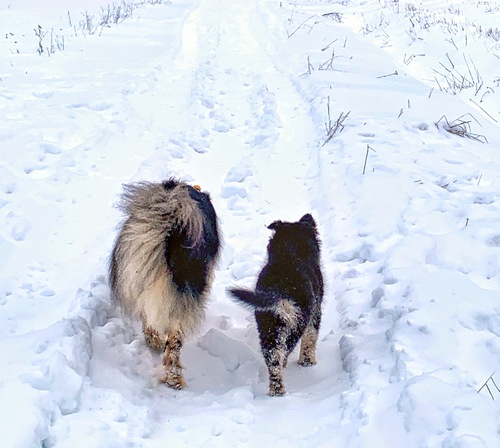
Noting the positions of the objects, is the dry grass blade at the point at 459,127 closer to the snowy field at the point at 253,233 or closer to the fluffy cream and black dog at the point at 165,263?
the snowy field at the point at 253,233

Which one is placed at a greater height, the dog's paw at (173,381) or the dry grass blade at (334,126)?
the dog's paw at (173,381)

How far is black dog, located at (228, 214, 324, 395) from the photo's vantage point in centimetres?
318

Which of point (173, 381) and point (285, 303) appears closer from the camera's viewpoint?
point (285, 303)

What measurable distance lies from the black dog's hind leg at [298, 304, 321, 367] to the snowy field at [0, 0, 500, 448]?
73 mm

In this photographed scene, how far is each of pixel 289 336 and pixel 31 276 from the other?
206cm

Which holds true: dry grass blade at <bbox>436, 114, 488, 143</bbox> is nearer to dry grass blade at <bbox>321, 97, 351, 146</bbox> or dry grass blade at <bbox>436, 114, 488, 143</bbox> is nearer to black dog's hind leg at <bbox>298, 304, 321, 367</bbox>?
dry grass blade at <bbox>321, 97, 351, 146</bbox>

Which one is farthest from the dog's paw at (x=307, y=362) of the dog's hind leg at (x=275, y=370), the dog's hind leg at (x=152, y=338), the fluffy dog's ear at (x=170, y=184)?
the fluffy dog's ear at (x=170, y=184)

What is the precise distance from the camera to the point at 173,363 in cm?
338

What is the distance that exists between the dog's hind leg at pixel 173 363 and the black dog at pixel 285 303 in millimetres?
531

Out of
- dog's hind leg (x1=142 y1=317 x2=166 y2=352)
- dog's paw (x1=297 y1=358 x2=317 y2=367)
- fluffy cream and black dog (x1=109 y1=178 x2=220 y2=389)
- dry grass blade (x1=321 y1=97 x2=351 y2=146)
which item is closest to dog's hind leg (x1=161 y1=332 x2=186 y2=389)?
fluffy cream and black dog (x1=109 y1=178 x2=220 y2=389)

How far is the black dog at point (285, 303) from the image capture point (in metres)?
3.18

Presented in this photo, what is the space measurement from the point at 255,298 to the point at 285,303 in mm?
186

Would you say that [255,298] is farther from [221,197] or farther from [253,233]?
[221,197]

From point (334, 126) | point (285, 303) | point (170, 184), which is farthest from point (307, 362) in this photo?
point (334, 126)
